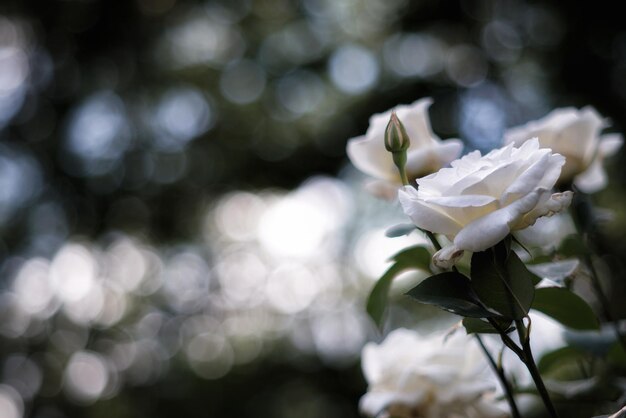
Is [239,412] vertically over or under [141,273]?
under

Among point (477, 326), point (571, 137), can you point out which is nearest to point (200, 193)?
point (571, 137)

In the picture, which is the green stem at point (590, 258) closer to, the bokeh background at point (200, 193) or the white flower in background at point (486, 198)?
the white flower in background at point (486, 198)

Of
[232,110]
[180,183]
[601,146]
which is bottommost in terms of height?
[180,183]

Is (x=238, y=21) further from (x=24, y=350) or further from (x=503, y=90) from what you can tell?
(x=24, y=350)

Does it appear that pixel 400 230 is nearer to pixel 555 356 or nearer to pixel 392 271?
pixel 392 271

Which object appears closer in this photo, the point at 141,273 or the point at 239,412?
the point at 239,412

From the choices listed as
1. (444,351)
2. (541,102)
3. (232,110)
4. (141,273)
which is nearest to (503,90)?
(541,102)
